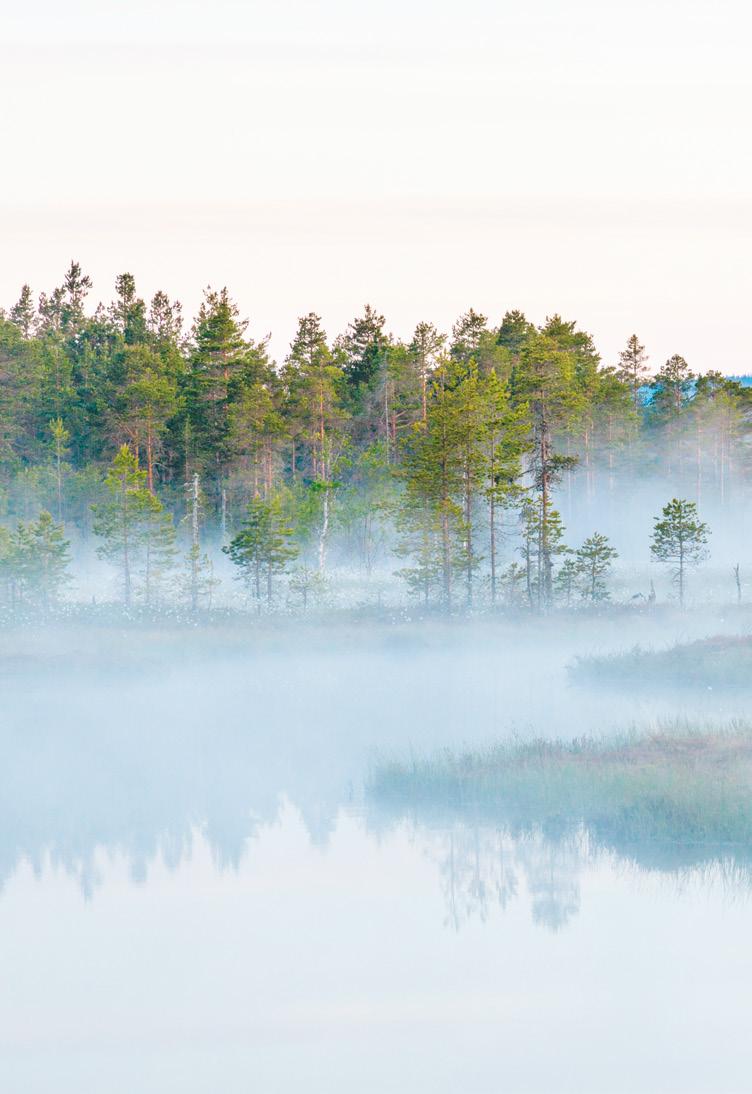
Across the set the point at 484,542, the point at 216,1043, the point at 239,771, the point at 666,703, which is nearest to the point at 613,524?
the point at 484,542

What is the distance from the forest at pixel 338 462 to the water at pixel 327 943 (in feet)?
73.3

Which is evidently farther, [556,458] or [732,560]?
[732,560]

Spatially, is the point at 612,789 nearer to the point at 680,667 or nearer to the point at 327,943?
the point at 327,943

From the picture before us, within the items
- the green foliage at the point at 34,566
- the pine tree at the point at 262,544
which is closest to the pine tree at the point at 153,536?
the pine tree at the point at 262,544

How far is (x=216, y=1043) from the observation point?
38.0 feet

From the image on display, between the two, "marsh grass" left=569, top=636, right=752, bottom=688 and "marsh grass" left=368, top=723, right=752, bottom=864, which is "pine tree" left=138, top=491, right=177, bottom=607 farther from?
"marsh grass" left=368, top=723, right=752, bottom=864

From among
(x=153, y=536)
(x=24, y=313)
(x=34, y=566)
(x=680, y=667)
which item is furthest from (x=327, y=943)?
(x=24, y=313)

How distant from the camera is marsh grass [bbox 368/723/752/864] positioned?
16781mm

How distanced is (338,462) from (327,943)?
43.2 m

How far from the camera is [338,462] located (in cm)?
5653

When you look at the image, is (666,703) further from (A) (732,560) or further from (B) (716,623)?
(A) (732,560)

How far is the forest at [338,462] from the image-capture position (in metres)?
46.1

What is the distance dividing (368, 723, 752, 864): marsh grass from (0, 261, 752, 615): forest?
71.5 feet

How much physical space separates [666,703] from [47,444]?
44.8m
